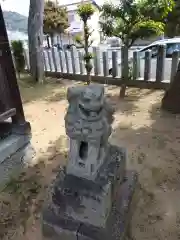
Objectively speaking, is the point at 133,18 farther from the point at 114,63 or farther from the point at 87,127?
the point at 87,127

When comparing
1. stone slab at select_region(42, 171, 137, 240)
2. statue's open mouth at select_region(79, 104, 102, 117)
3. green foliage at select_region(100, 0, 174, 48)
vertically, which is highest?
green foliage at select_region(100, 0, 174, 48)

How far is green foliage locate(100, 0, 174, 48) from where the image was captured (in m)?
4.22

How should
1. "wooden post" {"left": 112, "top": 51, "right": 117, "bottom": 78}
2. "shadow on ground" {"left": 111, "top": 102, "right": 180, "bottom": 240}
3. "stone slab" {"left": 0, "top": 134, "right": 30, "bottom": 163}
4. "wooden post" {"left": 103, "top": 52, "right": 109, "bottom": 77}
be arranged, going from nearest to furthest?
"shadow on ground" {"left": 111, "top": 102, "right": 180, "bottom": 240}, "stone slab" {"left": 0, "top": 134, "right": 30, "bottom": 163}, "wooden post" {"left": 112, "top": 51, "right": 117, "bottom": 78}, "wooden post" {"left": 103, "top": 52, "right": 109, "bottom": 77}

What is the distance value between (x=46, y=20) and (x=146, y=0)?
15.0m

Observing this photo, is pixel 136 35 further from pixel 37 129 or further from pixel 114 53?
pixel 37 129

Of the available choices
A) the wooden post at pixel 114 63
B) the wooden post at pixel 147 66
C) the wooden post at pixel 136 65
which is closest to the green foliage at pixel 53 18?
the wooden post at pixel 114 63

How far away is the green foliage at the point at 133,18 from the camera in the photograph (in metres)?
4.22

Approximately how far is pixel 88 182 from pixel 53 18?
18.4m

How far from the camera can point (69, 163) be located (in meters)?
1.75

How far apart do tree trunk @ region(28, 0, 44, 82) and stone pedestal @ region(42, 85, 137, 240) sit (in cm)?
601

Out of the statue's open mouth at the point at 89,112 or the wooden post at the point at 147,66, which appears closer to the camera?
the statue's open mouth at the point at 89,112

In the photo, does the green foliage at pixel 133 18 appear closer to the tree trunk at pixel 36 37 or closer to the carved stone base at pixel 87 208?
the tree trunk at pixel 36 37

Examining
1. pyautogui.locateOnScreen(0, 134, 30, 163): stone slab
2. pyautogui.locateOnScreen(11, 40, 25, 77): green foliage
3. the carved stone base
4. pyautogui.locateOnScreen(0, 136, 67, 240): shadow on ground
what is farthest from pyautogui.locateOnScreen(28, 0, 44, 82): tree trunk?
the carved stone base

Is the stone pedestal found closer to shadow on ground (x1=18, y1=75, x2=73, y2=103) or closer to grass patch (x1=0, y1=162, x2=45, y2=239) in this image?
grass patch (x1=0, y1=162, x2=45, y2=239)
